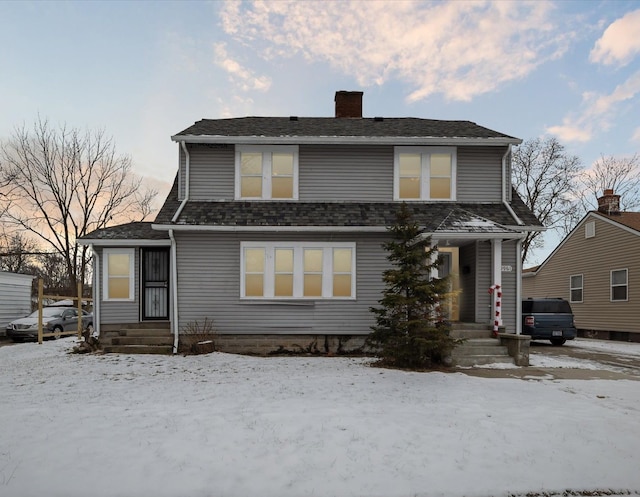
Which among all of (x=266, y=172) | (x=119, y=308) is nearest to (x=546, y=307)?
(x=266, y=172)

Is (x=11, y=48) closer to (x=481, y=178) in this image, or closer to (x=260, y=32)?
(x=260, y=32)

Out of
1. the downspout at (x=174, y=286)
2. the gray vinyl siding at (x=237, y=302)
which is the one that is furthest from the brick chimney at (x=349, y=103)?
the downspout at (x=174, y=286)

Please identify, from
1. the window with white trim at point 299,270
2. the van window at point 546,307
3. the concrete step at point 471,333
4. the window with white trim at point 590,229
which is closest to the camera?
the concrete step at point 471,333

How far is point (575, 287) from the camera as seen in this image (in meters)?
20.9

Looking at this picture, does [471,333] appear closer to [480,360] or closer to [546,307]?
[480,360]

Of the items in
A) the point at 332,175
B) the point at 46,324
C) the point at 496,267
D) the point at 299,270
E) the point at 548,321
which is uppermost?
the point at 332,175

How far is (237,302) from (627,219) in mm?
17977

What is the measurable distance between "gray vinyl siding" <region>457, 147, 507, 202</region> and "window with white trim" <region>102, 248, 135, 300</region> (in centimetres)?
1035

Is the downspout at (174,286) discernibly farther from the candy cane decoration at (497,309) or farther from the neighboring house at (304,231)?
the candy cane decoration at (497,309)

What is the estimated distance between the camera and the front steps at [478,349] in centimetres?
995

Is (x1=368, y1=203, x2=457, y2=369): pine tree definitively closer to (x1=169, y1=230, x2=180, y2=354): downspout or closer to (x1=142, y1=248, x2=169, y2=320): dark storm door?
(x1=169, y1=230, x2=180, y2=354): downspout

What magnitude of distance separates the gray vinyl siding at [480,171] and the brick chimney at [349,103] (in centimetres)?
490

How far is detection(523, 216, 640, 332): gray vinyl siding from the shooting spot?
57.2 feet

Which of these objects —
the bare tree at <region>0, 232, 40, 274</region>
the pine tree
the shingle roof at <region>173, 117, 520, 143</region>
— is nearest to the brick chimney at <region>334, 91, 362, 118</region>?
the shingle roof at <region>173, 117, 520, 143</region>
